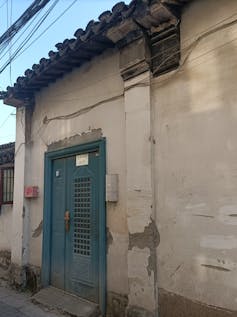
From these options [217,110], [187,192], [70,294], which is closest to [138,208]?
[187,192]

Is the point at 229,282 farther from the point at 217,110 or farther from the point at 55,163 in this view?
the point at 55,163

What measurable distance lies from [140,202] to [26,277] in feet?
11.1

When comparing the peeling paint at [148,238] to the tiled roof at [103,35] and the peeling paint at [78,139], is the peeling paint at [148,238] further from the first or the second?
the tiled roof at [103,35]

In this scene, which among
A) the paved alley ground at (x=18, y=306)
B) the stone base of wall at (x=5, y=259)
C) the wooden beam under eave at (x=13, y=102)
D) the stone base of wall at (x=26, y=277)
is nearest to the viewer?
the paved alley ground at (x=18, y=306)

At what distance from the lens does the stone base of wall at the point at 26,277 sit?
6250 millimetres

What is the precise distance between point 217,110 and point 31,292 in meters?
4.70

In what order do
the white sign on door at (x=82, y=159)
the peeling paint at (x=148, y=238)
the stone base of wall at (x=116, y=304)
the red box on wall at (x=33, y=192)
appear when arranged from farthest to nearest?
1. the red box on wall at (x=33, y=192)
2. the white sign on door at (x=82, y=159)
3. the stone base of wall at (x=116, y=304)
4. the peeling paint at (x=148, y=238)

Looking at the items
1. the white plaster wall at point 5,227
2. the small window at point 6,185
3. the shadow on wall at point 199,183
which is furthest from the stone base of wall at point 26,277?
the shadow on wall at point 199,183

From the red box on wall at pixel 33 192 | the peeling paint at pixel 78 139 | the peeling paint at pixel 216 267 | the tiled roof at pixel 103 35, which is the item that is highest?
the tiled roof at pixel 103 35

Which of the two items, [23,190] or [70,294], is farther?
[23,190]

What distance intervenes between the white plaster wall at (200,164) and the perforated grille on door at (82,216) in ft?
4.94

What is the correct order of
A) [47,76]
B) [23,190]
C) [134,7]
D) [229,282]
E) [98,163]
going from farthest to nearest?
[23,190] < [47,76] < [98,163] < [134,7] < [229,282]

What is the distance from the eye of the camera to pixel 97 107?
5.35 meters

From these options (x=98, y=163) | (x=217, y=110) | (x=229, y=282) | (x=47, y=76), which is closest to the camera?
(x=229, y=282)
